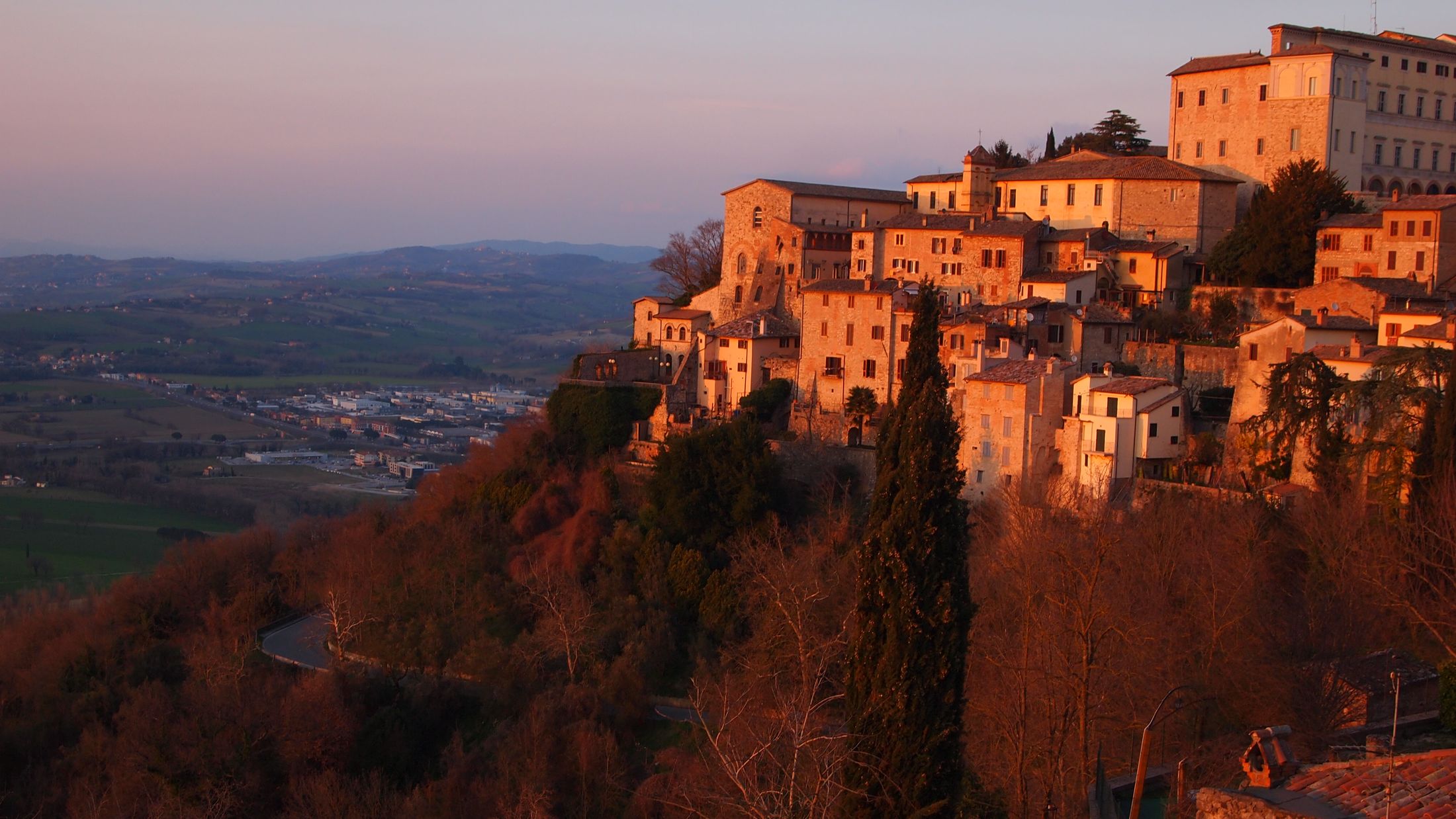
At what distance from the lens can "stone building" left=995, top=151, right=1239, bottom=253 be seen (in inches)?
1515

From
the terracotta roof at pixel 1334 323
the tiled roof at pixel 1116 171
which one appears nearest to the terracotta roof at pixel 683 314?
the tiled roof at pixel 1116 171

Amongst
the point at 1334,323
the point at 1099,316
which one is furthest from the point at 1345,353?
the point at 1099,316

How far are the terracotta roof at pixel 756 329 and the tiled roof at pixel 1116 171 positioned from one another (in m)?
8.54

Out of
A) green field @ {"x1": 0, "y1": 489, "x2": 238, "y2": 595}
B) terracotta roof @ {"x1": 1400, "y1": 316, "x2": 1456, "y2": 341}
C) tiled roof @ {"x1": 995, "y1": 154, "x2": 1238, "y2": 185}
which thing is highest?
tiled roof @ {"x1": 995, "y1": 154, "x2": 1238, "y2": 185}

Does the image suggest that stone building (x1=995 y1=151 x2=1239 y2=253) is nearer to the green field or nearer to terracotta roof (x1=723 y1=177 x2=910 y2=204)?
terracotta roof (x1=723 y1=177 x2=910 y2=204)

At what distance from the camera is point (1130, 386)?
29.6m

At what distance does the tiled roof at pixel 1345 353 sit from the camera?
2834 cm

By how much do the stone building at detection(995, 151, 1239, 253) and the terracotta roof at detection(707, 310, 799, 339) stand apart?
8.00 metres

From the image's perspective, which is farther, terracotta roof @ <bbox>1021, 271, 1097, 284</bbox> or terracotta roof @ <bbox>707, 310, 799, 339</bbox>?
terracotta roof @ <bbox>707, 310, 799, 339</bbox>

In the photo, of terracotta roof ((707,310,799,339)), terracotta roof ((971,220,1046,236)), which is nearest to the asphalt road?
terracotta roof ((707,310,799,339))

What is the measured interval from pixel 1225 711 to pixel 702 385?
72.7 ft

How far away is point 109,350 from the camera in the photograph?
121938 millimetres

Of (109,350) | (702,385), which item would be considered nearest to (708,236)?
(702,385)

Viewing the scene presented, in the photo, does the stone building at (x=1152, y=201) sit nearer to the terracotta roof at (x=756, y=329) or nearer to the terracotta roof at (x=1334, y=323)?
the terracotta roof at (x=1334, y=323)
